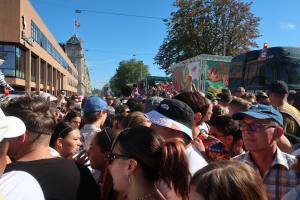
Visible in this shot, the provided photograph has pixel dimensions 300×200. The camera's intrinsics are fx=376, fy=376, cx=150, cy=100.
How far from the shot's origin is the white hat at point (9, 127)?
6.06 ft

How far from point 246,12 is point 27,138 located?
37504 mm

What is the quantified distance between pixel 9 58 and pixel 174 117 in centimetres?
3545

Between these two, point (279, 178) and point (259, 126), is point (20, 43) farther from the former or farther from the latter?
point (279, 178)

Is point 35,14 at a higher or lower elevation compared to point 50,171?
higher

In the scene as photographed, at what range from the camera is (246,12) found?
123 feet

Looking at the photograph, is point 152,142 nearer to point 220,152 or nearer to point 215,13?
point 220,152

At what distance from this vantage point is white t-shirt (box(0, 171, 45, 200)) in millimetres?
1900

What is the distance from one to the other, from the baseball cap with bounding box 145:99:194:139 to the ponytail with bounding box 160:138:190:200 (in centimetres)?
64

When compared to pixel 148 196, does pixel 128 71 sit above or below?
above

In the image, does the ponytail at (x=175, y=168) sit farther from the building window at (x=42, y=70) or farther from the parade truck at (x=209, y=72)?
the building window at (x=42, y=70)

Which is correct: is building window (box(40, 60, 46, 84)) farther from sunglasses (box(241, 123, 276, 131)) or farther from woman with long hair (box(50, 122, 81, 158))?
sunglasses (box(241, 123, 276, 131))

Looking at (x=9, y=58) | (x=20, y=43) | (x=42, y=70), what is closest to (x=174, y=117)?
(x=20, y=43)

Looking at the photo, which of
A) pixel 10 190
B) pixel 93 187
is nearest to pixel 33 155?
pixel 93 187

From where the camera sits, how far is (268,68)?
1309cm
